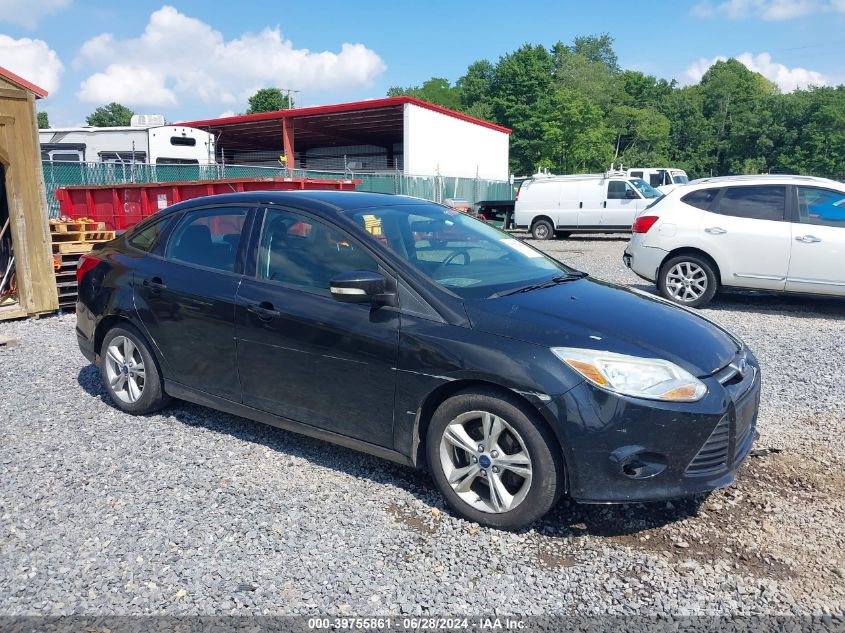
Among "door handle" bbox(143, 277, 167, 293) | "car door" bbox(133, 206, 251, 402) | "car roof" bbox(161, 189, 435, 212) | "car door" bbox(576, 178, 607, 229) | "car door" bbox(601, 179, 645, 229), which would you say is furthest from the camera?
"car door" bbox(576, 178, 607, 229)

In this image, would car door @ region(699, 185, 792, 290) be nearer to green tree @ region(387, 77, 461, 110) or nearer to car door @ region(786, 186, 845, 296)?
car door @ region(786, 186, 845, 296)

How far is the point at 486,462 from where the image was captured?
10.3 feet

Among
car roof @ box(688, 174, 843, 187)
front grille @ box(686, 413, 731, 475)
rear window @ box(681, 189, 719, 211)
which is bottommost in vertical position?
front grille @ box(686, 413, 731, 475)

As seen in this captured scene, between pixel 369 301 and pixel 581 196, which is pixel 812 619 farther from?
pixel 581 196

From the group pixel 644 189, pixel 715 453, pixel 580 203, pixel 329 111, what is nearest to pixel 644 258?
pixel 715 453

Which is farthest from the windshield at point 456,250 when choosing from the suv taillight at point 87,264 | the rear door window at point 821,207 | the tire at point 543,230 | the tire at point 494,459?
the tire at point 543,230

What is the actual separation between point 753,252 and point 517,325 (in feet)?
21.0

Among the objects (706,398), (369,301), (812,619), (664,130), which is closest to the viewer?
(812,619)

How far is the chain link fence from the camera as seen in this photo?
17.1 metres

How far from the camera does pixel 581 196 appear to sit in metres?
19.7

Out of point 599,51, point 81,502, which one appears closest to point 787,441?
point 81,502

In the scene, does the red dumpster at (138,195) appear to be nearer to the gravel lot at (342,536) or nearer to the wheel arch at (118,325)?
the wheel arch at (118,325)

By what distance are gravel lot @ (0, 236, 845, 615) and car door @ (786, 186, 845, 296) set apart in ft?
12.9

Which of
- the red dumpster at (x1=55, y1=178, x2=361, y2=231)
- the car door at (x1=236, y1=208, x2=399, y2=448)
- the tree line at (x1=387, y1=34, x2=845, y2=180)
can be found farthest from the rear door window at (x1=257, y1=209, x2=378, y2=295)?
the tree line at (x1=387, y1=34, x2=845, y2=180)
